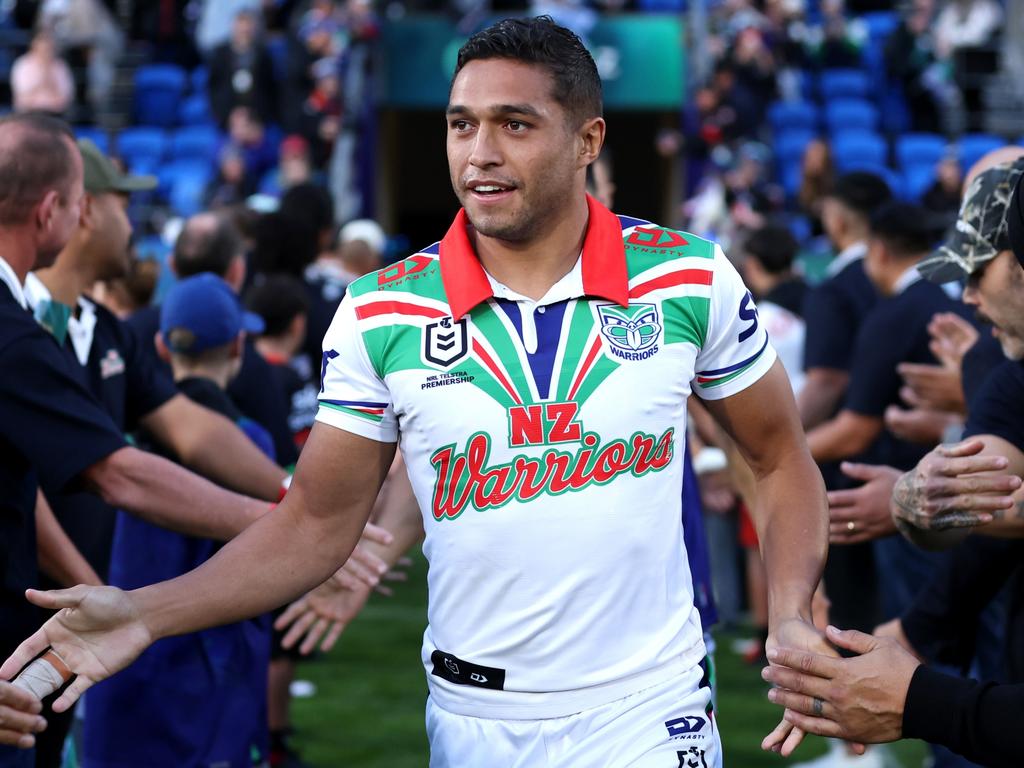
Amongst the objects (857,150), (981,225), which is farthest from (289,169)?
(981,225)

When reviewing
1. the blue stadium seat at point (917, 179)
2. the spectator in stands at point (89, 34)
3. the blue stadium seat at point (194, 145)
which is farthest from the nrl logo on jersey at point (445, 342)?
the spectator in stands at point (89, 34)

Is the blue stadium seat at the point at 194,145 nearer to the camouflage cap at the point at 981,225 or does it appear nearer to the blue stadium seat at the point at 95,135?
the blue stadium seat at the point at 95,135

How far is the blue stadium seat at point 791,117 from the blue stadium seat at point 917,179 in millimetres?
1634

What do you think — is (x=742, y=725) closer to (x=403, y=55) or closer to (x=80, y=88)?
(x=403, y=55)

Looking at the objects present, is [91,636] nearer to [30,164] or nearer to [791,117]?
[30,164]

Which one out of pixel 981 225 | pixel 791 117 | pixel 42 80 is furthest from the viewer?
pixel 791 117

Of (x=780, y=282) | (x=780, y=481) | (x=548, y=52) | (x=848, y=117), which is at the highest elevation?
(x=548, y=52)

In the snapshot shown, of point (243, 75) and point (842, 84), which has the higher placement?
point (243, 75)

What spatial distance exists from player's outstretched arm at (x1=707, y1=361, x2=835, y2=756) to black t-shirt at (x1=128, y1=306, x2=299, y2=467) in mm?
3036

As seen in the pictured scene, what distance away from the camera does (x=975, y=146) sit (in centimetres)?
1911

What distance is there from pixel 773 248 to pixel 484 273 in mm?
6210

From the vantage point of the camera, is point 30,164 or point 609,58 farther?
point 609,58

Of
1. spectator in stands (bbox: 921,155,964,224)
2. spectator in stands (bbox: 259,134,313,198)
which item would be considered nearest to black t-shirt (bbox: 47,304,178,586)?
spectator in stands (bbox: 259,134,313,198)

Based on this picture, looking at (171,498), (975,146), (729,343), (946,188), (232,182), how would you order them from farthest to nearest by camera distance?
(975,146)
(232,182)
(946,188)
(171,498)
(729,343)
